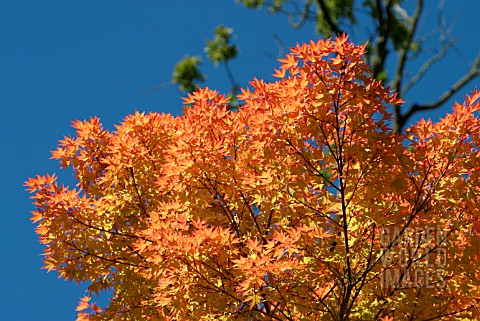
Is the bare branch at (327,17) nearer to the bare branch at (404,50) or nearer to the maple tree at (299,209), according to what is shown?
the bare branch at (404,50)

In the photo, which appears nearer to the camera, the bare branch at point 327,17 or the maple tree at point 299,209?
the maple tree at point 299,209

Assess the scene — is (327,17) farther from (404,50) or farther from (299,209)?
(299,209)

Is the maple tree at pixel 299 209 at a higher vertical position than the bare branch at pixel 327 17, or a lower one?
lower

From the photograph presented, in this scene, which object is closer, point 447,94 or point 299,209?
point 299,209

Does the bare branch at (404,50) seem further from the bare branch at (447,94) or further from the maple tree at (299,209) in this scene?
the maple tree at (299,209)

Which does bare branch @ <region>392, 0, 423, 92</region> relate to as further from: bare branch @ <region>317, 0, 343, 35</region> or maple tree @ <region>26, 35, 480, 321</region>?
maple tree @ <region>26, 35, 480, 321</region>

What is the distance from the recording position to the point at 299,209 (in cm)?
726

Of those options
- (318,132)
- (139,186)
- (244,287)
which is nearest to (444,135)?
(318,132)

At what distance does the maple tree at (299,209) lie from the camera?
6.59 meters

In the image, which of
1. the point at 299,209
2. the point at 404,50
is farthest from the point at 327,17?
the point at 299,209

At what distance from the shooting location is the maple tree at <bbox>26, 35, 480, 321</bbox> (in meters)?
6.59

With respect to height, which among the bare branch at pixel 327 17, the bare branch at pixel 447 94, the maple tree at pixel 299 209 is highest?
the bare branch at pixel 327 17

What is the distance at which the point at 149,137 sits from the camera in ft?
27.9

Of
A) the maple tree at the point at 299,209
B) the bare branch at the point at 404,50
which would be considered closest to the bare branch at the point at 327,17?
the bare branch at the point at 404,50
